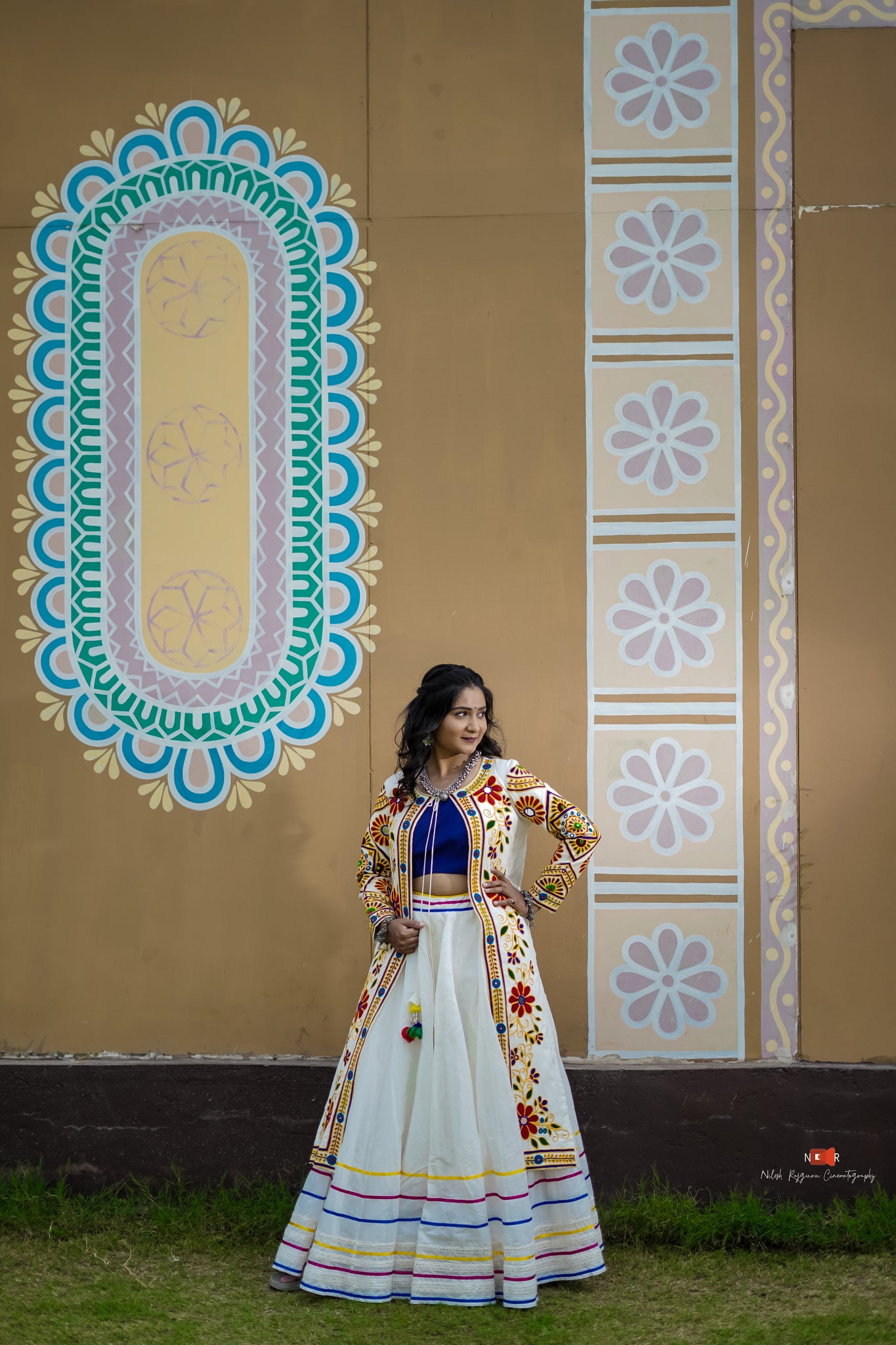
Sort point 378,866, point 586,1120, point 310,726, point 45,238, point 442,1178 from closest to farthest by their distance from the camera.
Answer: point 442,1178, point 378,866, point 586,1120, point 310,726, point 45,238

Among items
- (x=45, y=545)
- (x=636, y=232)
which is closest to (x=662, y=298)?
(x=636, y=232)

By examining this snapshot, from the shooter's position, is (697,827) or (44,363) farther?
(44,363)

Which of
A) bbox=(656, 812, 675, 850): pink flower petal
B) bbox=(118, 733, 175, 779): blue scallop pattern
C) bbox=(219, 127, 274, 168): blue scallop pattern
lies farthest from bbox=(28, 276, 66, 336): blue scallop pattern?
bbox=(656, 812, 675, 850): pink flower petal

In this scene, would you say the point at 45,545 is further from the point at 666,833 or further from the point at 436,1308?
the point at 436,1308

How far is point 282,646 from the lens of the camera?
450 centimetres

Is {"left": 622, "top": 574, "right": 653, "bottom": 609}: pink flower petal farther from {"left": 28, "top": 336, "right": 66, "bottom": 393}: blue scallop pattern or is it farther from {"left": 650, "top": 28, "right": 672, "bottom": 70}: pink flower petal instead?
{"left": 28, "top": 336, "right": 66, "bottom": 393}: blue scallop pattern

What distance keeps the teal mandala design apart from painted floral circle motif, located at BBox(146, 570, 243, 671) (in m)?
0.01

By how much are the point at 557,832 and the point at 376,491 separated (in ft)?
4.87

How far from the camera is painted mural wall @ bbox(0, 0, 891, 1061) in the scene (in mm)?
4430

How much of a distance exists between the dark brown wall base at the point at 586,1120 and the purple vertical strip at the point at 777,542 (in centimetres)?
24

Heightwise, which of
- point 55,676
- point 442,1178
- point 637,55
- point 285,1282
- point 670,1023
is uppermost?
point 637,55

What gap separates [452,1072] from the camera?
3.54 m

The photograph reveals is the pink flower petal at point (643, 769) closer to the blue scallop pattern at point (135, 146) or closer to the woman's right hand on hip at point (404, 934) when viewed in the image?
the woman's right hand on hip at point (404, 934)

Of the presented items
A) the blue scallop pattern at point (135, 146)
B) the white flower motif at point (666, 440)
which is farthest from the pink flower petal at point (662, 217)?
the blue scallop pattern at point (135, 146)
